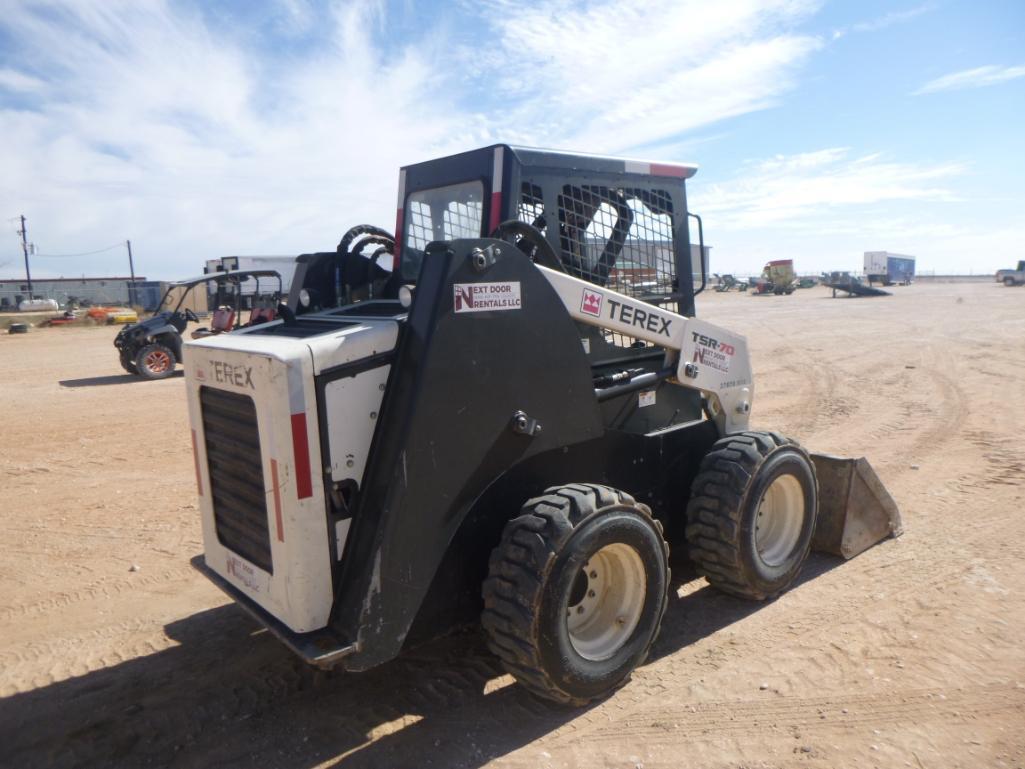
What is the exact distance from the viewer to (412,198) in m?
4.55

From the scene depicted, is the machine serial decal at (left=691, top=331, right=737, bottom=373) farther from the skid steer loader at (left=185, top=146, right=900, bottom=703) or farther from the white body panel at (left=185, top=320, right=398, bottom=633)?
the white body panel at (left=185, top=320, right=398, bottom=633)

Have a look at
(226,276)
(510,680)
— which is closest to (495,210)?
(510,680)

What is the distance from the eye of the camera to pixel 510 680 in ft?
12.3

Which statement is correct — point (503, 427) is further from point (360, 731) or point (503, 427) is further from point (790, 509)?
point (790, 509)

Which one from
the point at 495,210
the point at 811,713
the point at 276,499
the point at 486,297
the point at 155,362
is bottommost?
the point at 811,713

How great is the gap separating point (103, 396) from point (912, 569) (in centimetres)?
1258

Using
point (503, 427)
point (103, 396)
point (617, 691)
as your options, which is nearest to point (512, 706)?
point (617, 691)

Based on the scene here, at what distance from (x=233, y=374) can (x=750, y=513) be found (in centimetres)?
285

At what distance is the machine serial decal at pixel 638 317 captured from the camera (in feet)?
12.7

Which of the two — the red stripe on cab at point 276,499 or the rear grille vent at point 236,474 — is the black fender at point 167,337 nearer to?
the rear grille vent at point 236,474

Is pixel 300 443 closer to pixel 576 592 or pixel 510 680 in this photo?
pixel 576 592

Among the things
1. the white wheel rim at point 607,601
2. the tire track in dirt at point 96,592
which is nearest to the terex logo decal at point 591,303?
the white wheel rim at point 607,601

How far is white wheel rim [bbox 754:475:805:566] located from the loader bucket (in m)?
0.62

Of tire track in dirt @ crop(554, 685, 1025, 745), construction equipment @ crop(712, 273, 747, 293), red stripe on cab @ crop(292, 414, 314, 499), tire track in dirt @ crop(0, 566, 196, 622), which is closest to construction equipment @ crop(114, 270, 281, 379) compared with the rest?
tire track in dirt @ crop(0, 566, 196, 622)
